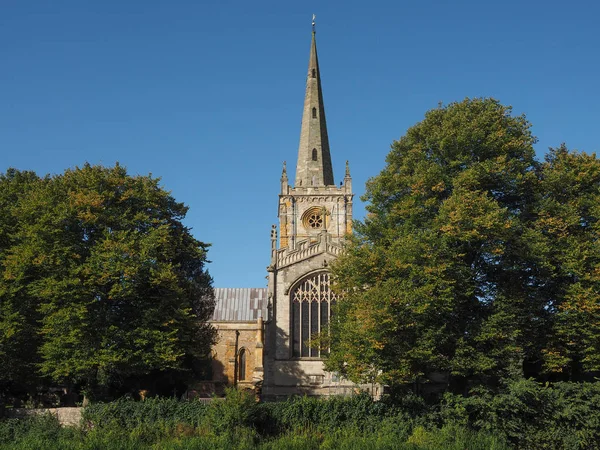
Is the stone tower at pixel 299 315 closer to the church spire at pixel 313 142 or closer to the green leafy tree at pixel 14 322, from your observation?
the church spire at pixel 313 142

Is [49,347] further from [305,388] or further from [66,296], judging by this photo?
[305,388]

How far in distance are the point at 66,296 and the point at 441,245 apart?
626 inches

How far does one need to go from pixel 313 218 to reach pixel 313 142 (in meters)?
7.42

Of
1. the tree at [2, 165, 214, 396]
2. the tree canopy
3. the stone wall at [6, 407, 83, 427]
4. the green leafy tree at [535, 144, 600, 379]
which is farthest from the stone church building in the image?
the stone wall at [6, 407, 83, 427]

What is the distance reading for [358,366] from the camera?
83.0 feet

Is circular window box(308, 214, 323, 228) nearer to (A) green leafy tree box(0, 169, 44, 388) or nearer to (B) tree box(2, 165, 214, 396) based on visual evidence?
(B) tree box(2, 165, 214, 396)

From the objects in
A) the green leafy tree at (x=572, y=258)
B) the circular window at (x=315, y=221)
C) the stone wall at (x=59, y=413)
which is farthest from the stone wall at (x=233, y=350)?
the green leafy tree at (x=572, y=258)

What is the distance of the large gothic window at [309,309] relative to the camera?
3925 cm

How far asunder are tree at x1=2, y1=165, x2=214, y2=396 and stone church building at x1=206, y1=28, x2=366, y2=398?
9.11 meters

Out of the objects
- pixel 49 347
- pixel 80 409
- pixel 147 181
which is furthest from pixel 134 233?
pixel 80 409

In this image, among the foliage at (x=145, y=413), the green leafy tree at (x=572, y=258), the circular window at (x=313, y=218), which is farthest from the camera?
the circular window at (x=313, y=218)

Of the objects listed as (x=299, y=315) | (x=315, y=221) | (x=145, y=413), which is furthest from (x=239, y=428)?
(x=315, y=221)

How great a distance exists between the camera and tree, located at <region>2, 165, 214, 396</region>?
85.5 feet

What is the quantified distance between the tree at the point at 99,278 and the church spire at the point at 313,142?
26786mm
